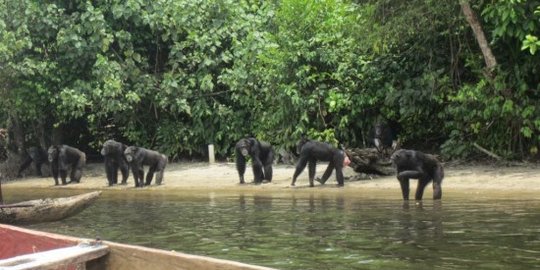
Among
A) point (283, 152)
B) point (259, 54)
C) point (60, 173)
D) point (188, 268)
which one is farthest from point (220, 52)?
point (188, 268)

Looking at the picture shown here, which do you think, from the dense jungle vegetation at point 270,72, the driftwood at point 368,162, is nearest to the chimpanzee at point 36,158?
the dense jungle vegetation at point 270,72

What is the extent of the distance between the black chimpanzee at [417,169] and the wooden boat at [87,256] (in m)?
8.52

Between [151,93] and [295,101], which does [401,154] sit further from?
[151,93]

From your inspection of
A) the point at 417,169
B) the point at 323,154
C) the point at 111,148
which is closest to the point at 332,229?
the point at 417,169

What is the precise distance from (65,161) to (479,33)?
1339 cm

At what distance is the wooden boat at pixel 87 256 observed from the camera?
526 cm

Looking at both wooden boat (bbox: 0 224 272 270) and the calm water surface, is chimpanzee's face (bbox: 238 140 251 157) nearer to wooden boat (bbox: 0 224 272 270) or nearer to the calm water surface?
the calm water surface

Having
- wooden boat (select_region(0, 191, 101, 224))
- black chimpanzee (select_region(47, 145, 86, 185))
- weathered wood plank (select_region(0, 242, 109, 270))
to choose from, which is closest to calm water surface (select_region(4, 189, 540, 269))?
wooden boat (select_region(0, 191, 101, 224))

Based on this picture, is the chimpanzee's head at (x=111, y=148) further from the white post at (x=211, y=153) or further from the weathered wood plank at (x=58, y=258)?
the weathered wood plank at (x=58, y=258)

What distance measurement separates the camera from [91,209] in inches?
629

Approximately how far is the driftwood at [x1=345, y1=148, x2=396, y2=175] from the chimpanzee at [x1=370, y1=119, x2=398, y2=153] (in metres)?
1.26

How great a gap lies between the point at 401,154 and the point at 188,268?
914cm

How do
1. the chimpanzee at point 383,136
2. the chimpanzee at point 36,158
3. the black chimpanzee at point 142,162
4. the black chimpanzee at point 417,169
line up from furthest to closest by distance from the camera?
the chimpanzee at point 36,158, the chimpanzee at point 383,136, the black chimpanzee at point 142,162, the black chimpanzee at point 417,169

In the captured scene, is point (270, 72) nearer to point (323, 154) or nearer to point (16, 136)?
point (323, 154)
